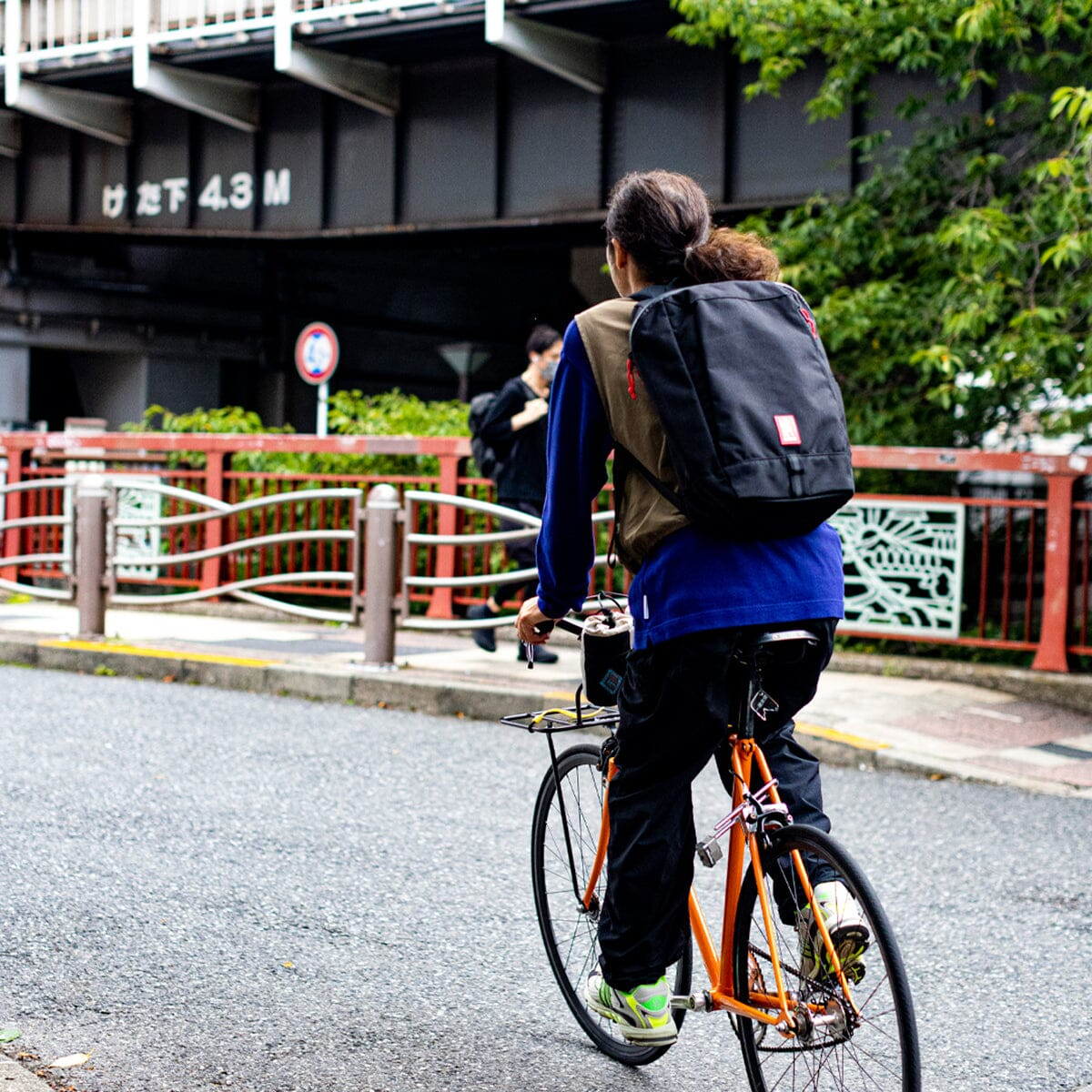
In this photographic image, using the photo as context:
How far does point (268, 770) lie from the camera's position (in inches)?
248

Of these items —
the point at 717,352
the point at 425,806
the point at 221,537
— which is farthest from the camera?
the point at 221,537

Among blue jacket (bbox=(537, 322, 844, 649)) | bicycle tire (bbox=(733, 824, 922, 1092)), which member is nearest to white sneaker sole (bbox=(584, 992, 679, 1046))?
bicycle tire (bbox=(733, 824, 922, 1092))

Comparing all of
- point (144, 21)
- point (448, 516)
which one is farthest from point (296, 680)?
point (144, 21)

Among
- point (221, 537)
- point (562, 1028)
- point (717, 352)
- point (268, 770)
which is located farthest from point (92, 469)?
point (717, 352)

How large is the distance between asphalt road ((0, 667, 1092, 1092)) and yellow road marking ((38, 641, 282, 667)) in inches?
67.8

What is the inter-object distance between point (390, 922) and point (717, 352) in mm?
2371

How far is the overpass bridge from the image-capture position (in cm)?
1491

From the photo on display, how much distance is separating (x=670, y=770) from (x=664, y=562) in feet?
1.30

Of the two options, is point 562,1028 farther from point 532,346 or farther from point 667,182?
point 532,346

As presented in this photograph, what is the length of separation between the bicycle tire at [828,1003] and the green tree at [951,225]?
6.86 meters

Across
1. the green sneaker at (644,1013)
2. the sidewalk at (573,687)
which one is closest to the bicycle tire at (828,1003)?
the green sneaker at (644,1013)

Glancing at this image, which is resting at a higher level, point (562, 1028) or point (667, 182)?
point (667, 182)

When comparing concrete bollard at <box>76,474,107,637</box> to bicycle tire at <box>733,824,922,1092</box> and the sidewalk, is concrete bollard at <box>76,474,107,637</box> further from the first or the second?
bicycle tire at <box>733,824,922,1092</box>

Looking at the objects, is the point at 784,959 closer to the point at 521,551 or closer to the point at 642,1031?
the point at 642,1031
